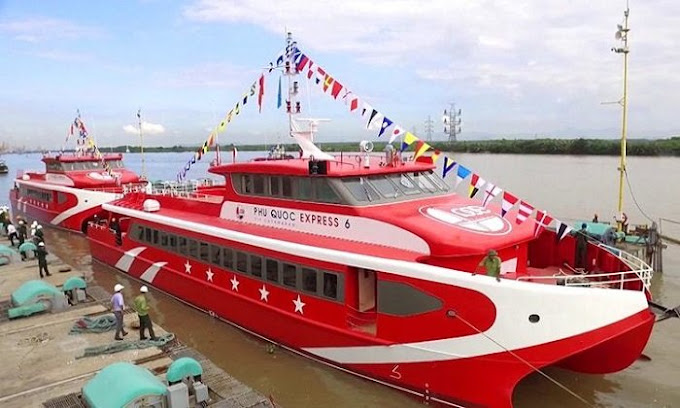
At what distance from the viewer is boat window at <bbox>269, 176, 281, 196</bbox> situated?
1005cm

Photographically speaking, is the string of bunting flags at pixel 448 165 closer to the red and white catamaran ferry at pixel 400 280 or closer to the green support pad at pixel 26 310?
the red and white catamaran ferry at pixel 400 280

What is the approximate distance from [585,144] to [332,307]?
2621 inches

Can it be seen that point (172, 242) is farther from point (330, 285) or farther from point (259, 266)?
point (330, 285)

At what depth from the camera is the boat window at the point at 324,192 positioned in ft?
29.8

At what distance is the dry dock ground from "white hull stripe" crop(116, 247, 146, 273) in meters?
3.97

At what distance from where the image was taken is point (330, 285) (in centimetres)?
846

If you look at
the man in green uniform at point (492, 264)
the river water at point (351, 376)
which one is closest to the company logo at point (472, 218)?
the man in green uniform at point (492, 264)

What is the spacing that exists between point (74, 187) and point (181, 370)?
19.7 meters

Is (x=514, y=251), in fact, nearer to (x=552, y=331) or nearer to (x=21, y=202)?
(x=552, y=331)

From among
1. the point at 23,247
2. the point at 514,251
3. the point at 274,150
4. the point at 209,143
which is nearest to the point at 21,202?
the point at 23,247

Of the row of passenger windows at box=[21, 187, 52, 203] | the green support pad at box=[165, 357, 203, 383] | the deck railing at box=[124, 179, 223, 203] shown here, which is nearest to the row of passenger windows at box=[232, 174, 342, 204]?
the deck railing at box=[124, 179, 223, 203]

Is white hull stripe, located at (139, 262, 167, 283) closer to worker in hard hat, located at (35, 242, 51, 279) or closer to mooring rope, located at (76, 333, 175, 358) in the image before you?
worker in hard hat, located at (35, 242, 51, 279)

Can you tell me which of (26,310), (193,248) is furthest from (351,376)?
(26,310)

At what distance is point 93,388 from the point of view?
20.9ft
